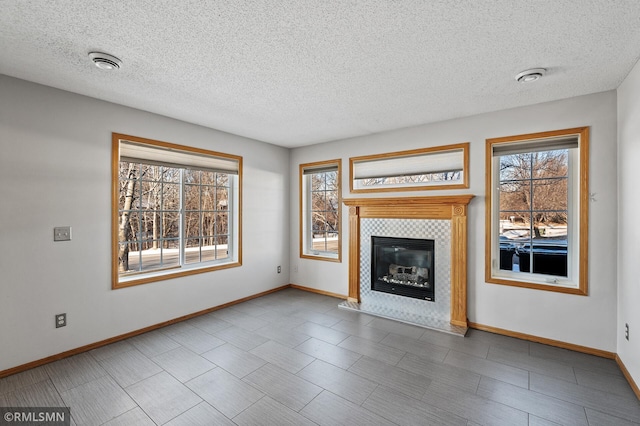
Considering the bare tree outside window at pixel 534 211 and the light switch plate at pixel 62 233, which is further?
the bare tree outside window at pixel 534 211

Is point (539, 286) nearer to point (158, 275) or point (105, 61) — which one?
point (158, 275)

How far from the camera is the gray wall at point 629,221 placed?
228 centimetres

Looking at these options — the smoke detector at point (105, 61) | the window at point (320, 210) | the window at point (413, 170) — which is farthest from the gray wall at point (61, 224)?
the window at point (413, 170)

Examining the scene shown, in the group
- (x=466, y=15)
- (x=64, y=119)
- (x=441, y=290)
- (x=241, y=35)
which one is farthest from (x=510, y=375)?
(x=64, y=119)

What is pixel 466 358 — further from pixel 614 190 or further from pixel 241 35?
pixel 241 35

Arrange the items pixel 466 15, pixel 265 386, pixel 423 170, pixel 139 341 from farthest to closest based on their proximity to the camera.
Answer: pixel 423 170
pixel 139 341
pixel 265 386
pixel 466 15

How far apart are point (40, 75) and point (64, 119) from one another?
415mm

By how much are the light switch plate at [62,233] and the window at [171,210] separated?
15.1 inches

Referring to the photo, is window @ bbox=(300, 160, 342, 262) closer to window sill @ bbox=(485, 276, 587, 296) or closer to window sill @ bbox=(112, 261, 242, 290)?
window sill @ bbox=(112, 261, 242, 290)

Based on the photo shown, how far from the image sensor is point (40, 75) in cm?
250

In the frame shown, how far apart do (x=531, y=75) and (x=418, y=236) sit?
2.10 m

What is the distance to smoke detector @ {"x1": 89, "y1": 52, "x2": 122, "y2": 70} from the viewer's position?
7.06ft

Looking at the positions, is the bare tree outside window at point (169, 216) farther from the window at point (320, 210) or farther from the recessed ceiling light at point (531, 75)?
the recessed ceiling light at point (531, 75)

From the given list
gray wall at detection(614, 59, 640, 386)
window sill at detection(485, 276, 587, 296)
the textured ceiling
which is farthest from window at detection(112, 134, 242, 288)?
gray wall at detection(614, 59, 640, 386)
